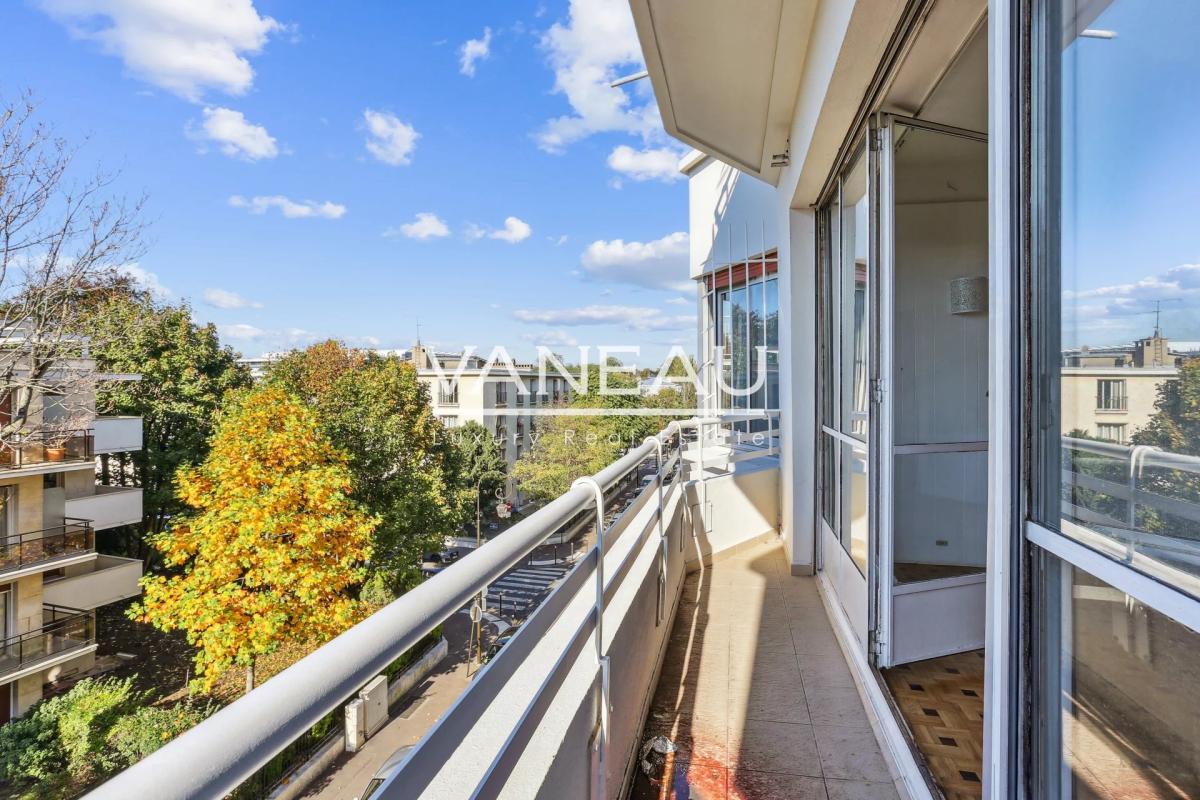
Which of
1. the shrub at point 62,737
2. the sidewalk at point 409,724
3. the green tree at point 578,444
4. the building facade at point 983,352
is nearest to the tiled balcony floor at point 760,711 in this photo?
the building facade at point 983,352

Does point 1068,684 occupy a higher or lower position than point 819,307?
lower

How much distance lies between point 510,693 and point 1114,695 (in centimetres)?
86

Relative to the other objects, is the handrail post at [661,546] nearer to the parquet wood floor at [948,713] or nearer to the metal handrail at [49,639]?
the parquet wood floor at [948,713]

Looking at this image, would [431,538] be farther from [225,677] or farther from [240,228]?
[240,228]

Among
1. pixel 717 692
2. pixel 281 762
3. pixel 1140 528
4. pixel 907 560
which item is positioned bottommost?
pixel 717 692

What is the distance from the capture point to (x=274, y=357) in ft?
73.0

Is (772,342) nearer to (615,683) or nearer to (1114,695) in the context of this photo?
(615,683)

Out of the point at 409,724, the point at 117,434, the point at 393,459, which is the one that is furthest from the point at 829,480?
the point at 117,434

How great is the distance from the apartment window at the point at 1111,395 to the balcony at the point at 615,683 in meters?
0.84

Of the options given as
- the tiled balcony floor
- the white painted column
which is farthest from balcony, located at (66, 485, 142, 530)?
the white painted column

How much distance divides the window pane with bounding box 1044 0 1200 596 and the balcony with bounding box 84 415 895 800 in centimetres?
81

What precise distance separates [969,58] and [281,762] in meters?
2.72

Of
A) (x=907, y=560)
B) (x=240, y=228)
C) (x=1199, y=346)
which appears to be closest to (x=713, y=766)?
(x=907, y=560)

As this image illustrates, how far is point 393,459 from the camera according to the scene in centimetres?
1578
